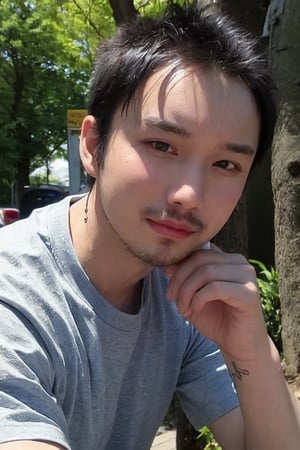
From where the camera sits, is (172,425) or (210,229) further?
(172,425)

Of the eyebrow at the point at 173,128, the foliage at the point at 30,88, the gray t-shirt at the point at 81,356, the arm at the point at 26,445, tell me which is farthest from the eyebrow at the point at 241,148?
the foliage at the point at 30,88

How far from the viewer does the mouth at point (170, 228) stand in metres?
1.53

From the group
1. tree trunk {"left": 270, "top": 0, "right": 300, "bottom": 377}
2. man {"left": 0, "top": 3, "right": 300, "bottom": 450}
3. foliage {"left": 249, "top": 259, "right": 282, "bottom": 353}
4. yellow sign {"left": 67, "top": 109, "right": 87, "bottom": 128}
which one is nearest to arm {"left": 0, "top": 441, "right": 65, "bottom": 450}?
man {"left": 0, "top": 3, "right": 300, "bottom": 450}

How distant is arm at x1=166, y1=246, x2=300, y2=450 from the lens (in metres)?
1.73

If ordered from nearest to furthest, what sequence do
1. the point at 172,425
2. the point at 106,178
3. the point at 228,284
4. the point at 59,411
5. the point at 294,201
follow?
the point at 59,411, the point at 106,178, the point at 228,284, the point at 294,201, the point at 172,425

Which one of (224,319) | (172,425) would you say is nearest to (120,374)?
(224,319)

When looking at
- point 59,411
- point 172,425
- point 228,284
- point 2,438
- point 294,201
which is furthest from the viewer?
point 172,425

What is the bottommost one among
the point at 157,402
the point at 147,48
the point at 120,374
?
the point at 157,402

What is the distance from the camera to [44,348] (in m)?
1.46

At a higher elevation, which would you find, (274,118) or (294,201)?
(274,118)

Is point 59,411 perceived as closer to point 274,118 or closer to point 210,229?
point 210,229

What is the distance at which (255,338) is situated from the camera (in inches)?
70.0

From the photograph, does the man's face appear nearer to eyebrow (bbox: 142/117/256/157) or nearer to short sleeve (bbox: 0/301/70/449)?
eyebrow (bbox: 142/117/256/157)

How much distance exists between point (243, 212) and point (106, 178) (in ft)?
8.90
